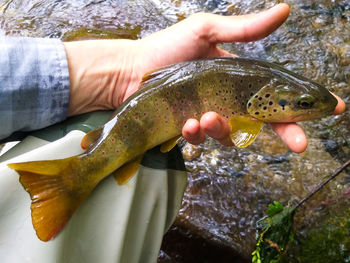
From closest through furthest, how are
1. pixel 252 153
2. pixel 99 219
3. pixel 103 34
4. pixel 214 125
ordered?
pixel 99 219 → pixel 214 125 → pixel 252 153 → pixel 103 34

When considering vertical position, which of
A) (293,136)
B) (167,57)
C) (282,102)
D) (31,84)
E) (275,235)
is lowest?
(275,235)

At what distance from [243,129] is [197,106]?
0.32 metres

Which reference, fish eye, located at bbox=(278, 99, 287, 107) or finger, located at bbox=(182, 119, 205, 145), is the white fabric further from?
fish eye, located at bbox=(278, 99, 287, 107)

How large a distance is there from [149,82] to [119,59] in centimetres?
48

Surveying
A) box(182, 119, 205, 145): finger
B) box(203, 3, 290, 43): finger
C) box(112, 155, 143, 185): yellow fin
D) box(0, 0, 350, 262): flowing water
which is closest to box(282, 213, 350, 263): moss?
box(0, 0, 350, 262): flowing water

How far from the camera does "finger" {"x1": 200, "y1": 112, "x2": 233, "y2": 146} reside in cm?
182

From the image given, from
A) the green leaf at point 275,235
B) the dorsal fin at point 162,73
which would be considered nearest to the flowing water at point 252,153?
the green leaf at point 275,235

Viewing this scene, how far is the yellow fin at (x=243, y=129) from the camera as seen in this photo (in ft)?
6.48

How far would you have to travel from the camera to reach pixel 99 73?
2.30 meters

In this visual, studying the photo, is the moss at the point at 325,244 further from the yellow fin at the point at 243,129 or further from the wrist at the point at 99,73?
the wrist at the point at 99,73

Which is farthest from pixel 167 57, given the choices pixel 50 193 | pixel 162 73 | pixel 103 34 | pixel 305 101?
pixel 103 34

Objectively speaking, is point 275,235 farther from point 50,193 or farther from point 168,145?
point 50,193

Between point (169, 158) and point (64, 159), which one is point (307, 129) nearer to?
point (169, 158)

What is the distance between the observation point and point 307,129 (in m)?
3.18
